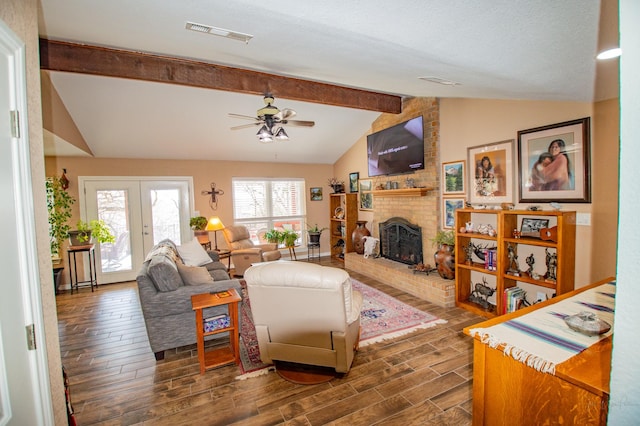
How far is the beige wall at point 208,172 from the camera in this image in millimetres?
5430

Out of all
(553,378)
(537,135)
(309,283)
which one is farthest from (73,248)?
(537,135)

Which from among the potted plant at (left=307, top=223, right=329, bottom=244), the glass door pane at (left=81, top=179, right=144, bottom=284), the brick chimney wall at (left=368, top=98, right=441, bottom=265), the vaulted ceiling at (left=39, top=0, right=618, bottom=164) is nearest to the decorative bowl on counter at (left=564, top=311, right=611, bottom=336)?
the vaulted ceiling at (left=39, top=0, right=618, bottom=164)

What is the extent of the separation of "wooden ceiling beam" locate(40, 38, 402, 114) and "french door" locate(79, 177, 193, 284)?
3.13 m

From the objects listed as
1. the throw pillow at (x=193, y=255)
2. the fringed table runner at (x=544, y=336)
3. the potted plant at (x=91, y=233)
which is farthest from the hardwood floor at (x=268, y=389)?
the potted plant at (x=91, y=233)

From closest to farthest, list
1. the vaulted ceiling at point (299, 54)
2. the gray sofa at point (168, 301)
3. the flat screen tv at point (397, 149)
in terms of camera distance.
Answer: the vaulted ceiling at point (299, 54) < the gray sofa at point (168, 301) < the flat screen tv at point (397, 149)

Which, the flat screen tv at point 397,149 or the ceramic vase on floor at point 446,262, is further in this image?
the flat screen tv at point 397,149

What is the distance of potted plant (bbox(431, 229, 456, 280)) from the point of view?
165 inches

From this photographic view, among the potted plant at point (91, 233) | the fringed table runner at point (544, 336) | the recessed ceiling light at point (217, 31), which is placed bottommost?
the fringed table runner at point (544, 336)

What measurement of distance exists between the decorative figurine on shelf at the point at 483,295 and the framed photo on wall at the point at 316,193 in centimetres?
444

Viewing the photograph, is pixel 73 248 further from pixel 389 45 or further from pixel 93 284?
pixel 389 45

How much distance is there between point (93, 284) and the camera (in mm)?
5516

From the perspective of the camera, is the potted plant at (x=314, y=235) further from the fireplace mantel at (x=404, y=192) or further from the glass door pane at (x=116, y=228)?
the glass door pane at (x=116, y=228)

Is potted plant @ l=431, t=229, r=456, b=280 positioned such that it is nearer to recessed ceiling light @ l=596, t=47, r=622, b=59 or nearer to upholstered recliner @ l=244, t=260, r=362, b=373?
upholstered recliner @ l=244, t=260, r=362, b=373

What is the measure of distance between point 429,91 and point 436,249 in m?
2.43
